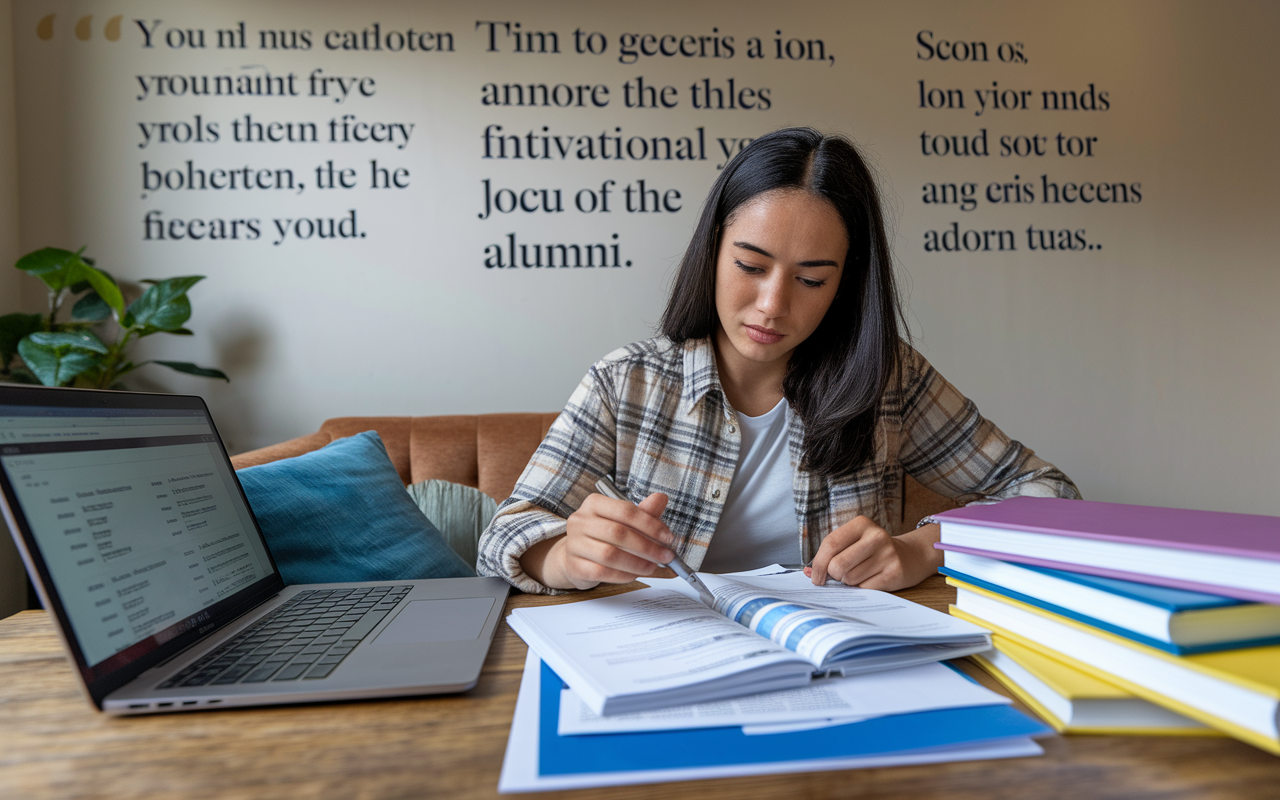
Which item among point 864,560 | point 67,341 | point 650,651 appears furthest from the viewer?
point 67,341

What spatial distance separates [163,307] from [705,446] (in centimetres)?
168

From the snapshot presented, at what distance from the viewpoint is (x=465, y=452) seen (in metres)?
1.97

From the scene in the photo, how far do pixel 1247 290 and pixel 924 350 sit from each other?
1344 mm

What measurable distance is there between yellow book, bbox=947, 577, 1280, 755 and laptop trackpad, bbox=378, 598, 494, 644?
45cm

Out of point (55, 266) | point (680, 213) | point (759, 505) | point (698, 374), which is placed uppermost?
point (680, 213)

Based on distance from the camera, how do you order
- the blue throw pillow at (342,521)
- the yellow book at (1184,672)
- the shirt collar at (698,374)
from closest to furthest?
1. the yellow book at (1184,672)
2. the blue throw pillow at (342,521)
3. the shirt collar at (698,374)

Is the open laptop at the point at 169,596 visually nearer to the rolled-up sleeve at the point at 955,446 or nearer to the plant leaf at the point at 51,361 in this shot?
the rolled-up sleeve at the point at 955,446

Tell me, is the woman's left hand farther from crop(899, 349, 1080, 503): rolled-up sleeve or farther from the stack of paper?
crop(899, 349, 1080, 503): rolled-up sleeve

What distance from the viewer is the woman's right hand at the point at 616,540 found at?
0.64 meters

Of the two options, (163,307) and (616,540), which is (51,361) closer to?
(163,307)

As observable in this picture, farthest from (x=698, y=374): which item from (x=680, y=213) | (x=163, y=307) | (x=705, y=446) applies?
(x=163, y=307)

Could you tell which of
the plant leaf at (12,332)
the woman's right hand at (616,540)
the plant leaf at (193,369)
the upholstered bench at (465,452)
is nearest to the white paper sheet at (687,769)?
the woman's right hand at (616,540)

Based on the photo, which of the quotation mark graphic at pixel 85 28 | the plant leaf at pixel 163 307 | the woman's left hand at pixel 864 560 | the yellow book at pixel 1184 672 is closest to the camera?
the yellow book at pixel 1184 672

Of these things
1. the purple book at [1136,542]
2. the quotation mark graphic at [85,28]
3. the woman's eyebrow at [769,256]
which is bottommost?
the purple book at [1136,542]
